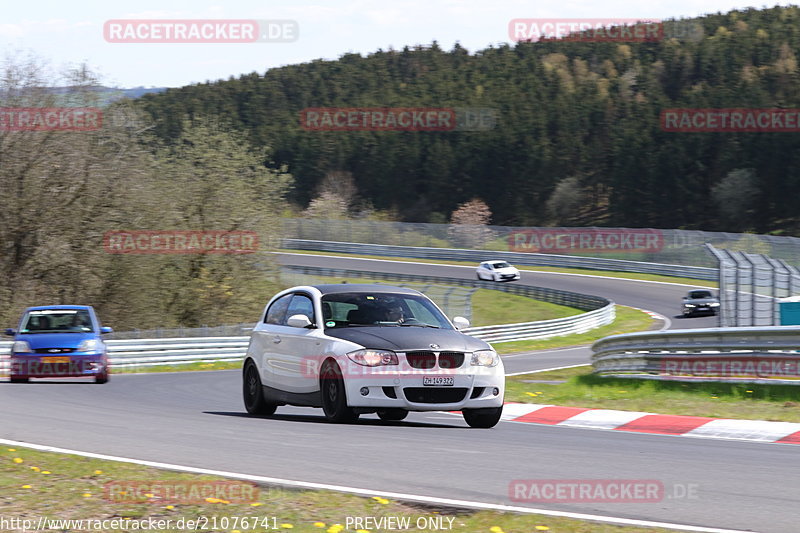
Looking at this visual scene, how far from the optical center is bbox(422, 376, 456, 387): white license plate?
11.0 meters

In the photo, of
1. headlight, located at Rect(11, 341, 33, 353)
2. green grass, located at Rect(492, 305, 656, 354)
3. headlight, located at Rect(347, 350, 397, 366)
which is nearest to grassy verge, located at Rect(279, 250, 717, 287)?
green grass, located at Rect(492, 305, 656, 354)

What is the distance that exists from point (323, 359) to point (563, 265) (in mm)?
56012

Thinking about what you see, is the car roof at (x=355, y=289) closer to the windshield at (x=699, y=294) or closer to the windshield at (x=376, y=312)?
the windshield at (x=376, y=312)

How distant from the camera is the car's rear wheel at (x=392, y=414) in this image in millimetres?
11172

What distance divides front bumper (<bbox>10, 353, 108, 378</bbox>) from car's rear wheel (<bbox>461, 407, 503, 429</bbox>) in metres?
9.63

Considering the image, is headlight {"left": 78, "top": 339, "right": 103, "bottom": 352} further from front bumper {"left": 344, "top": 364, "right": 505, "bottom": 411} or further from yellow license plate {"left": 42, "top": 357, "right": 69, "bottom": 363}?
front bumper {"left": 344, "top": 364, "right": 505, "bottom": 411}

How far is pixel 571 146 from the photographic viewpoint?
11719 centimetres

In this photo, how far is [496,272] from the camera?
197 feet

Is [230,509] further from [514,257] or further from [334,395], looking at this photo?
[514,257]

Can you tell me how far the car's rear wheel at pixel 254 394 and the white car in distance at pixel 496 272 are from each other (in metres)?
47.4

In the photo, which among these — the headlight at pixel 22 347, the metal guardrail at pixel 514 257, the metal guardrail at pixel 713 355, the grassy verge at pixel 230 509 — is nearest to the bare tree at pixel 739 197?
Answer: the metal guardrail at pixel 514 257

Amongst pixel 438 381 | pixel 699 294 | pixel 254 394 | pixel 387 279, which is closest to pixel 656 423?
pixel 438 381

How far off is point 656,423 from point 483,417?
198 cm

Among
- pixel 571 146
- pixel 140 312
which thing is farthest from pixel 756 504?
pixel 571 146
